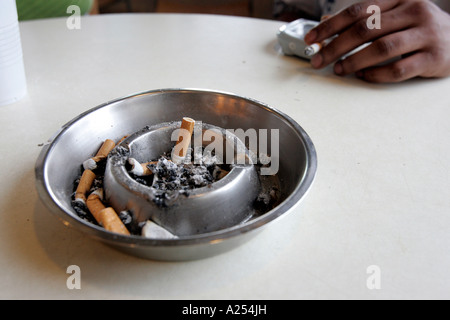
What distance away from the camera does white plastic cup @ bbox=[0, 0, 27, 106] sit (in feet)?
2.58

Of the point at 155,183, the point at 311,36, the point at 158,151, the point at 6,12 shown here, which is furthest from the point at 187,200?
the point at 311,36

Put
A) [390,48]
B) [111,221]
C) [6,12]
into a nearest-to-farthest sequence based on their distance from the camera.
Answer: [111,221]
[6,12]
[390,48]

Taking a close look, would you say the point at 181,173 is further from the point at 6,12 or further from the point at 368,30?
the point at 368,30

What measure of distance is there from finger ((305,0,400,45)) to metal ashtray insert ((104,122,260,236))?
1.73 ft

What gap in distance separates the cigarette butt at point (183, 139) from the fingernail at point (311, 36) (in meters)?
0.52

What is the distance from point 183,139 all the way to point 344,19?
576 mm

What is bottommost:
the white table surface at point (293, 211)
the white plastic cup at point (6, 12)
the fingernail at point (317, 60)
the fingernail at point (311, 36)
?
the white table surface at point (293, 211)

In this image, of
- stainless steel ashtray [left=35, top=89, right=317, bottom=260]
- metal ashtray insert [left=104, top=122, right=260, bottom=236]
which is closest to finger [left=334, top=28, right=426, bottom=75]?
stainless steel ashtray [left=35, top=89, right=317, bottom=260]

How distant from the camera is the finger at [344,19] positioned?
38.7 inches

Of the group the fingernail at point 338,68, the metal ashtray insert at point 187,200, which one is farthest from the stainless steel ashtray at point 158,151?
the fingernail at point 338,68

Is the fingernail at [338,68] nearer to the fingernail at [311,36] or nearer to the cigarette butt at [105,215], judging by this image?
the fingernail at [311,36]

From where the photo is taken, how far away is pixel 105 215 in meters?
0.53
